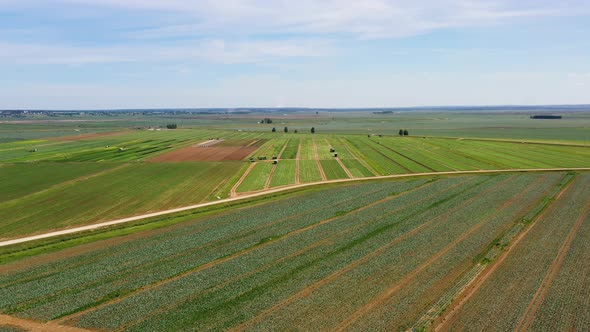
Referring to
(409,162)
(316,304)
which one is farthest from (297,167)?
(316,304)

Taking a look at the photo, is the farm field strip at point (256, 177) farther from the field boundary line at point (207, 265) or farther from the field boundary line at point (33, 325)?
the field boundary line at point (33, 325)

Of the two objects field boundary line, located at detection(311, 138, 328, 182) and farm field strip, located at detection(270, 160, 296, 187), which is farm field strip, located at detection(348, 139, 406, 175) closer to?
field boundary line, located at detection(311, 138, 328, 182)

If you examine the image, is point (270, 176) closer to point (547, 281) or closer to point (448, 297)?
point (448, 297)

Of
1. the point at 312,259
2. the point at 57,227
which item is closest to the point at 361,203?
the point at 312,259

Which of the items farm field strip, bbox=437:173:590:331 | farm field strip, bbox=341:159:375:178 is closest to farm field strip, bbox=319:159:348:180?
farm field strip, bbox=341:159:375:178

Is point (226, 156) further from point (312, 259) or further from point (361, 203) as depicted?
point (312, 259)

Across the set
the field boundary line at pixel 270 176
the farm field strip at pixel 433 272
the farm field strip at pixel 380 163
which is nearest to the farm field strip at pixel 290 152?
the field boundary line at pixel 270 176
